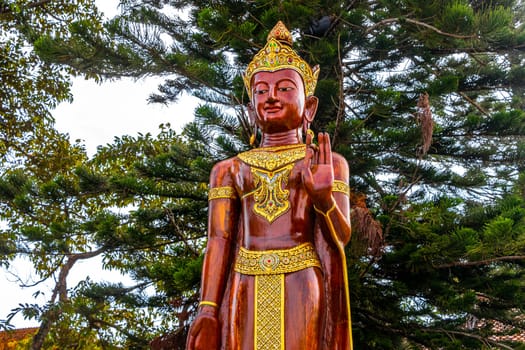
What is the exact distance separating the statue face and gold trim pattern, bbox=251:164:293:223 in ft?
0.99

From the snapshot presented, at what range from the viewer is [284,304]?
8.98 feet

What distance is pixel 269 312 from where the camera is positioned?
8.96ft

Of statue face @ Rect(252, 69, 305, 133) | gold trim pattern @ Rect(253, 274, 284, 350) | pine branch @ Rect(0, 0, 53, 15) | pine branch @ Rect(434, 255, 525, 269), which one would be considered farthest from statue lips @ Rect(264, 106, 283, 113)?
pine branch @ Rect(0, 0, 53, 15)

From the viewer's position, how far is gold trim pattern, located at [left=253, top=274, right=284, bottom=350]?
8.77 ft

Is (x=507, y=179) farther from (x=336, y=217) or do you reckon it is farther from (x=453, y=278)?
(x=336, y=217)

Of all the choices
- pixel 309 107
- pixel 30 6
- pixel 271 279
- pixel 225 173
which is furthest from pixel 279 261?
pixel 30 6

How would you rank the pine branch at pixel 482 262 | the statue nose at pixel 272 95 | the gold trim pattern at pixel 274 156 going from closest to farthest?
1. the gold trim pattern at pixel 274 156
2. the statue nose at pixel 272 95
3. the pine branch at pixel 482 262

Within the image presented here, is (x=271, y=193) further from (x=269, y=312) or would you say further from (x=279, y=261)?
(x=269, y=312)

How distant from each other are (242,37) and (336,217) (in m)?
2.88

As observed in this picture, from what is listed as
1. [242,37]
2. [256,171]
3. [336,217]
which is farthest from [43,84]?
[336,217]

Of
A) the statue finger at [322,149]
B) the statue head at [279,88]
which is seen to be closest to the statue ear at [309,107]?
the statue head at [279,88]

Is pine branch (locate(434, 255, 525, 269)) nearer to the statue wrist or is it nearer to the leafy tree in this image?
the leafy tree

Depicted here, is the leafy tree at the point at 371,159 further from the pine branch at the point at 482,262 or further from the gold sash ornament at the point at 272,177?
the gold sash ornament at the point at 272,177

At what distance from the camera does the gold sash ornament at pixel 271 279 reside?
106 inches
